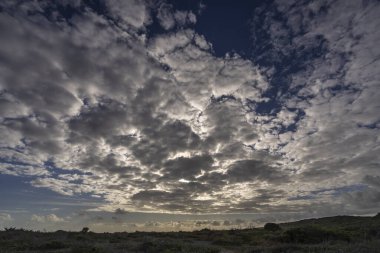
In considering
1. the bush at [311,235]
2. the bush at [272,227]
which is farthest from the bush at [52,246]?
the bush at [272,227]

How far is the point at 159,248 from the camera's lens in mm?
Result: 25766

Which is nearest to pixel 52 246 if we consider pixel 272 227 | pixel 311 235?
pixel 311 235

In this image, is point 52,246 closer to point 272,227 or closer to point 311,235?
point 311,235

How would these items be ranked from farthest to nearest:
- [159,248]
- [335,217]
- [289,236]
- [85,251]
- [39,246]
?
[335,217] < [289,236] < [39,246] < [159,248] < [85,251]

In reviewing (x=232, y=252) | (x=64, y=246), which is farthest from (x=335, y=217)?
(x=64, y=246)

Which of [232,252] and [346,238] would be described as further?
[346,238]

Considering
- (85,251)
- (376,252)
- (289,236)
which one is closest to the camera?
(376,252)

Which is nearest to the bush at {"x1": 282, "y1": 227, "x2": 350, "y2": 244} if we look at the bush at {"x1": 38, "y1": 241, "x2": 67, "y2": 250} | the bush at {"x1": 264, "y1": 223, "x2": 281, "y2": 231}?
the bush at {"x1": 38, "y1": 241, "x2": 67, "y2": 250}

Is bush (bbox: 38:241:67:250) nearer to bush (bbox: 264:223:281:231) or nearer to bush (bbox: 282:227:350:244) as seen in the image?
bush (bbox: 282:227:350:244)

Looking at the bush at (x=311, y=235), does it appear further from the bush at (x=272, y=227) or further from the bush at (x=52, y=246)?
the bush at (x=272, y=227)

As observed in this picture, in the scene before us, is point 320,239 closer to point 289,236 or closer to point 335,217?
point 289,236

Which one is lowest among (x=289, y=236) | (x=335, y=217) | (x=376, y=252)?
(x=376, y=252)

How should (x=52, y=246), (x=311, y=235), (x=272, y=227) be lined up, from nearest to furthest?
1. (x=52, y=246)
2. (x=311, y=235)
3. (x=272, y=227)

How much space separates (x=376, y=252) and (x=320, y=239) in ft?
55.2
